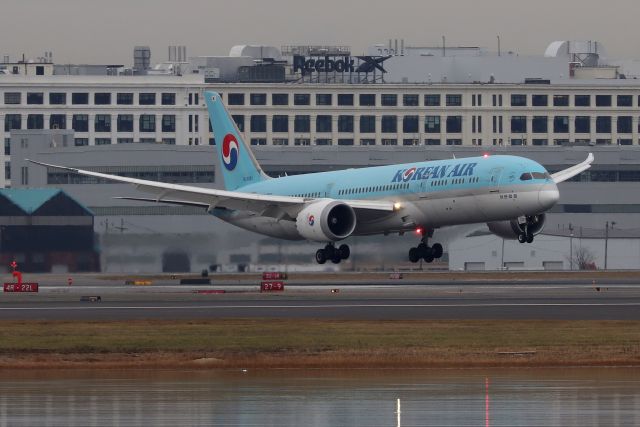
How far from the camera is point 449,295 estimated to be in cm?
7644

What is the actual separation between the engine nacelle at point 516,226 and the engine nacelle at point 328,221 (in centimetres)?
743

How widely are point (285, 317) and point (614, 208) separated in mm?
106486

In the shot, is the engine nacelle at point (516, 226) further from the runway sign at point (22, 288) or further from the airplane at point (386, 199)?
the runway sign at point (22, 288)

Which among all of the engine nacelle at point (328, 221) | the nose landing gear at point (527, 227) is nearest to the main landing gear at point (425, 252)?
the engine nacelle at point (328, 221)

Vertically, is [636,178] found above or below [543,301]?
above

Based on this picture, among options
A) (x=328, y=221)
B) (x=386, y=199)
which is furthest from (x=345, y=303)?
(x=386, y=199)

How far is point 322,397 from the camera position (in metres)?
40.8

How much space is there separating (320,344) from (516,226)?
32.4 meters

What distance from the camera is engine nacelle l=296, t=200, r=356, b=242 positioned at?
3312 inches

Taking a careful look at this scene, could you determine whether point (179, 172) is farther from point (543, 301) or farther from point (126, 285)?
point (543, 301)

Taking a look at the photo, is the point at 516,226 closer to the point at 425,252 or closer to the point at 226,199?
the point at 425,252

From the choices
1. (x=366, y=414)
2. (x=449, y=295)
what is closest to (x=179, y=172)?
(x=449, y=295)

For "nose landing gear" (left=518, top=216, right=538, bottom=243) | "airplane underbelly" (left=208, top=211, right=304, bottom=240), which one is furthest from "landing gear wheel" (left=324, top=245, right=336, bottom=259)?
"nose landing gear" (left=518, top=216, right=538, bottom=243)

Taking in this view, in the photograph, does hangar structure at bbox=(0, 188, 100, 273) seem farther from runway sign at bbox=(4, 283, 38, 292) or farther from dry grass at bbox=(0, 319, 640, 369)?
dry grass at bbox=(0, 319, 640, 369)
